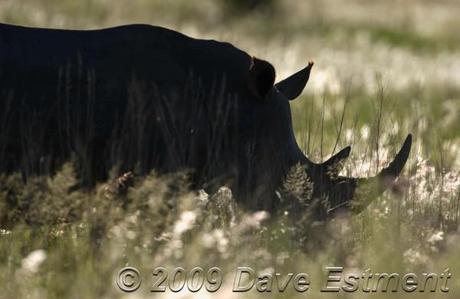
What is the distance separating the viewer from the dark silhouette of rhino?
798cm

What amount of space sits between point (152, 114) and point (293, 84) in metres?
1.52

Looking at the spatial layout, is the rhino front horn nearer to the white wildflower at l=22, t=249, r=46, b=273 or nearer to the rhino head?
the rhino head

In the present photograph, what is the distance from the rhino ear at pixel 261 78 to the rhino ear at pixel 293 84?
2.37 feet

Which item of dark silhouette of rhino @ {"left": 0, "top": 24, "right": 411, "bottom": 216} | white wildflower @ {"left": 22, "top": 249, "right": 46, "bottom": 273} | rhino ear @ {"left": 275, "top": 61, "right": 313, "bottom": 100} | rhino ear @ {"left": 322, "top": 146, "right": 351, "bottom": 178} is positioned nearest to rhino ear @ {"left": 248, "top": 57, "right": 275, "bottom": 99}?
dark silhouette of rhino @ {"left": 0, "top": 24, "right": 411, "bottom": 216}

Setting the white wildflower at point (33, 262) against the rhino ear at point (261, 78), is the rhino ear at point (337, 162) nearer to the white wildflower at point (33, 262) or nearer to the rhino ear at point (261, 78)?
the rhino ear at point (261, 78)

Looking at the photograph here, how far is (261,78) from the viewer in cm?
863

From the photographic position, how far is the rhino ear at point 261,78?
28.1 ft

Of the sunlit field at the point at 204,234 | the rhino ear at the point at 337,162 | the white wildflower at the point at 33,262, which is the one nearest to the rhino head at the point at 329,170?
the rhino ear at the point at 337,162

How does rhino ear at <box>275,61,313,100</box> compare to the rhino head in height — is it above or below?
above

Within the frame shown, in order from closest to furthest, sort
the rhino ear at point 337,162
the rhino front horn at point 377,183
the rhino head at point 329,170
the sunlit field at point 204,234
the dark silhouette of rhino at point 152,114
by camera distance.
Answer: the sunlit field at point 204,234 < the dark silhouette of rhino at point 152,114 < the rhino front horn at point 377,183 < the rhino head at point 329,170 < the rhino ear at point 337,162

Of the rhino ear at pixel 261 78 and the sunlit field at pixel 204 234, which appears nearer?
the sunlit field at pixel 204 234

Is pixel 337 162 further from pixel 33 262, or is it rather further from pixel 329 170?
pixel 33 262

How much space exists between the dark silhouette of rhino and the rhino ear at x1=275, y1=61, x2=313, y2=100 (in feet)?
1.74

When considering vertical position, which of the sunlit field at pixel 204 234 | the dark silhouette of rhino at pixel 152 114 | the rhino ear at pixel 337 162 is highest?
the dark silhouette of rhino at pixel 152 114
